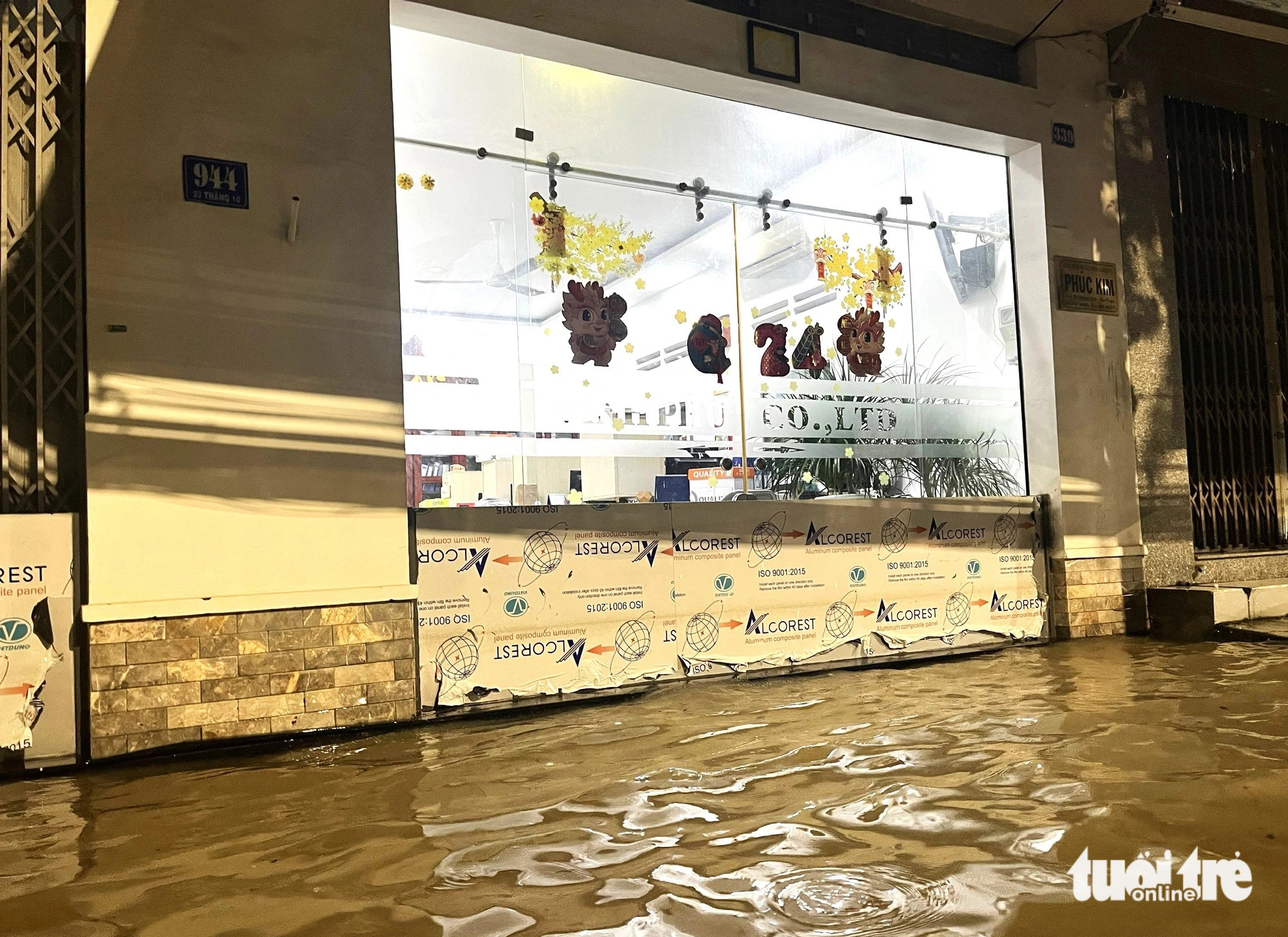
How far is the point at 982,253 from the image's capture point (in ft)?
20.8

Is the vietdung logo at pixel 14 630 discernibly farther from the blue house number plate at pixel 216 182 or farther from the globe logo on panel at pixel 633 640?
the globe logo on panel at pixel 633 640

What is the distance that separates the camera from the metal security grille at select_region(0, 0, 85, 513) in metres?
3.65

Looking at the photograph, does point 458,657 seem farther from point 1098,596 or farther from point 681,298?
point 1098,596

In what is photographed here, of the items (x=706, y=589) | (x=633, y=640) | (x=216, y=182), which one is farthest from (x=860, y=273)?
(x=216, y=182)

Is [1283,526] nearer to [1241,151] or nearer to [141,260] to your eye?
[1241,151]

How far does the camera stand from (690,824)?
98.9 inches

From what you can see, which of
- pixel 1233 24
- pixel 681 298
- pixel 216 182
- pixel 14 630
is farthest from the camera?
pixel 1233 24

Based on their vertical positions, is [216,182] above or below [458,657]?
above

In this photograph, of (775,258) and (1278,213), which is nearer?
(775,258)

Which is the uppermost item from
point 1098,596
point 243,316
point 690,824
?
point 243,316

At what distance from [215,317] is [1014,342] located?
191 inches

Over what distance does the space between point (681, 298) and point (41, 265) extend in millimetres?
2956

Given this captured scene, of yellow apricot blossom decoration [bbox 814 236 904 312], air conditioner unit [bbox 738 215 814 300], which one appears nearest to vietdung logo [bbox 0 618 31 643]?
Result: air conditioner unit [bbox 738 215 814 300]

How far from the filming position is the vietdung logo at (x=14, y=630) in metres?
3.45
